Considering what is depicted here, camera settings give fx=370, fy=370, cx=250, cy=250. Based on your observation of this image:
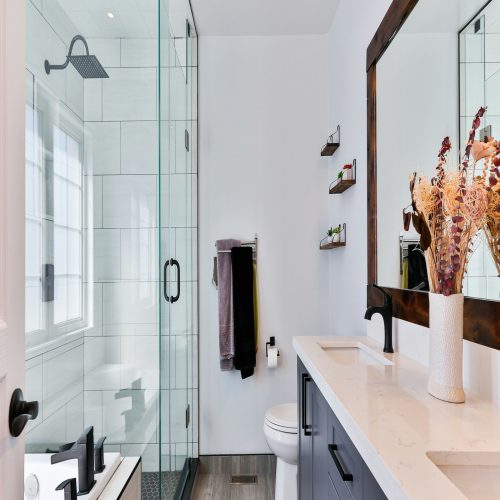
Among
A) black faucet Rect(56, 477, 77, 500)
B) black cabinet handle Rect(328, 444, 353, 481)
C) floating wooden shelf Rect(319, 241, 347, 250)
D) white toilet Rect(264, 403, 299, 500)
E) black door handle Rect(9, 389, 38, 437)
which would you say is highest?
floating wooden shelf Rect(319, 241, 347, 250)

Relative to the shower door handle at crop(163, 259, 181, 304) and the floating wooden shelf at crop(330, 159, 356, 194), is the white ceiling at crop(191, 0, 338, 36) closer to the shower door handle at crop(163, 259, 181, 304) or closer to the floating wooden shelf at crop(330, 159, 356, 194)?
the floating wooden shelf at crop(330, 159, 356, 194)

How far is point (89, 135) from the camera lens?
1065 mm

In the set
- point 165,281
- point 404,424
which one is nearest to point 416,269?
point 404,424

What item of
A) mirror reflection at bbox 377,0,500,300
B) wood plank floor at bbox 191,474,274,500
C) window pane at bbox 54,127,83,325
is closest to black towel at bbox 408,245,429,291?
mirror reflection at bbox 377,0,500,300

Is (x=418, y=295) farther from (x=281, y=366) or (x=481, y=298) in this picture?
(x=281, y=366)

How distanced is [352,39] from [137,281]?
1619mm

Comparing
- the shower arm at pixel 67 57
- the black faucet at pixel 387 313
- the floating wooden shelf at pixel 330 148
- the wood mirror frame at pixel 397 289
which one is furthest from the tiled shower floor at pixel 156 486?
the floating wooden shelf at pixel 330 148

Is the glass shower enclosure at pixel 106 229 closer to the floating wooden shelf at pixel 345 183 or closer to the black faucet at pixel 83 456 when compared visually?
the black faucet at pixel 83 456

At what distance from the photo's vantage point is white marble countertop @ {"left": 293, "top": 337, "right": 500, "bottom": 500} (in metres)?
0.55

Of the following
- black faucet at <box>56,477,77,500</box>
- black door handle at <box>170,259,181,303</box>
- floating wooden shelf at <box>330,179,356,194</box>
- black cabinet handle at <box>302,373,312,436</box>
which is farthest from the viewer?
floating wooden shelf at <box>330,179,356,194</box>

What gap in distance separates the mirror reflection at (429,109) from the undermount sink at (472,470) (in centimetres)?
37

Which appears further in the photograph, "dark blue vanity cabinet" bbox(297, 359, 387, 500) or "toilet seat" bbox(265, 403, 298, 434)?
"toilet seat" bbox(265, 403, 298, 434)

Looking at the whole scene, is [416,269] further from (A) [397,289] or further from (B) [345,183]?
(B) [345,183]

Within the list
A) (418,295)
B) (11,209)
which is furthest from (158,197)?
(418,295)
